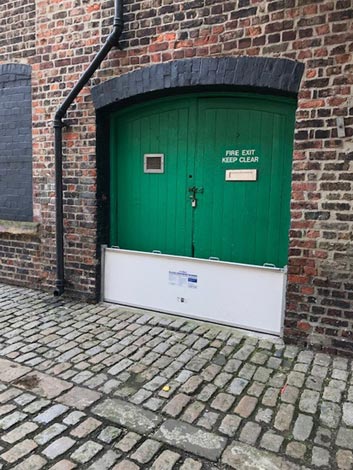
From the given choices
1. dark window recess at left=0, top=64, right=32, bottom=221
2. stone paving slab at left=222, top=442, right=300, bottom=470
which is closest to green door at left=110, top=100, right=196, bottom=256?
dark window recess at left=0, top=64, right=32, bottom=221

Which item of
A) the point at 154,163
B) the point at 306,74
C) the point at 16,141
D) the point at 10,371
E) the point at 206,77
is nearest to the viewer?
the point at 10,371

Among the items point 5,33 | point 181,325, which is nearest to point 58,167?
point 5,33

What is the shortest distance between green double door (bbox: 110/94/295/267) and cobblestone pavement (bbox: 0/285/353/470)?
100 cm

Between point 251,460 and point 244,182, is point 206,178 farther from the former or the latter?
point 251,460

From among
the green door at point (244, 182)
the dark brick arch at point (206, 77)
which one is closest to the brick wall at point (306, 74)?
the dark brick arch at point (206, 77)

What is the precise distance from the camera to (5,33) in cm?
507

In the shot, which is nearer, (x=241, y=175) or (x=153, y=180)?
(x=241, y=175)

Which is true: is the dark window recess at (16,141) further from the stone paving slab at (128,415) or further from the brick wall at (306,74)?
the stone paving slab at (128,415)

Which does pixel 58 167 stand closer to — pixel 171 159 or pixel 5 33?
pixel 171 159

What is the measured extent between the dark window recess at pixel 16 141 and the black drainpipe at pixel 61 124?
0.62 m

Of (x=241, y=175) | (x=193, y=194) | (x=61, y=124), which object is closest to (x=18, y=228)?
(x=61, y=124)

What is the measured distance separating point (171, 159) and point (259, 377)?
2493mm

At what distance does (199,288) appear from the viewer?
4.13 meters

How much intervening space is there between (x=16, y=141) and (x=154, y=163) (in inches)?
80.5
